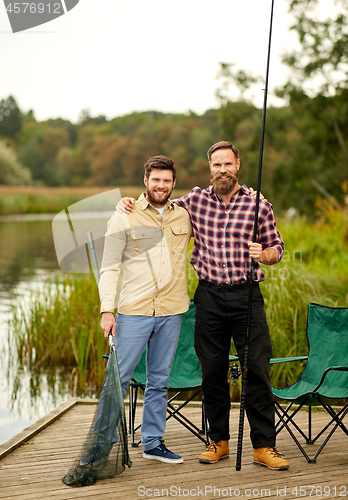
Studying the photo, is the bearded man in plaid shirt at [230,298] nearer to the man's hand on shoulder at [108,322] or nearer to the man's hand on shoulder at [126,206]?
the man's hand on shoulder at [126,206]

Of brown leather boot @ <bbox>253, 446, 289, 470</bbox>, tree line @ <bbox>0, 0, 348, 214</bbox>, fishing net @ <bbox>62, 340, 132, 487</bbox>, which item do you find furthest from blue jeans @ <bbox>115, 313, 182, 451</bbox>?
tree line @ <bbox>0, 0, 348, 214</bbox>

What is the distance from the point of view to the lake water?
16.4ft

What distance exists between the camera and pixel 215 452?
2.66 metres

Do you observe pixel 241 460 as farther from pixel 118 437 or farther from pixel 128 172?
pixel 128 172

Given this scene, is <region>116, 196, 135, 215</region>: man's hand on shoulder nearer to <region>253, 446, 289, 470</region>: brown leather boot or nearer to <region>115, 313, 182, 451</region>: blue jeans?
<region>115, 313, 182, 451</region>: blue jeans

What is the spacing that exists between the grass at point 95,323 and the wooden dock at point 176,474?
1.54m

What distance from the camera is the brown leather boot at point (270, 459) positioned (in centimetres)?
255

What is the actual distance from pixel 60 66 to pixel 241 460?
4620cm

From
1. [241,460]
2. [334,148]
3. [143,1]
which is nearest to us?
[241,460]

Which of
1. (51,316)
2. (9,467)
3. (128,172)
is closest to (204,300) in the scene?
(9,467)

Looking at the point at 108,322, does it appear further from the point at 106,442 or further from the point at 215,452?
the point at 215,452

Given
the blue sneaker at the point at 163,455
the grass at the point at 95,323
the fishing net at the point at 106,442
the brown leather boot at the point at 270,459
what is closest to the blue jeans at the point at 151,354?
the blue sneaker at the point at 163,455

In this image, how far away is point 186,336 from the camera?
11.4ft

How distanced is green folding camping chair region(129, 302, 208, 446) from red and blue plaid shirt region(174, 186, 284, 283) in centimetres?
73
